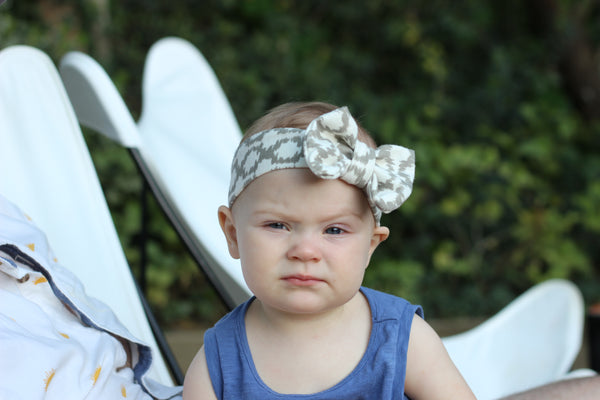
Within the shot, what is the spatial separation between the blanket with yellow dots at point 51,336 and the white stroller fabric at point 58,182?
A: 1.07 feet

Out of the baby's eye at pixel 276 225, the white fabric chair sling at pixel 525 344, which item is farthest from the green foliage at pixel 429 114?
the baby's eye at pixel 276 225

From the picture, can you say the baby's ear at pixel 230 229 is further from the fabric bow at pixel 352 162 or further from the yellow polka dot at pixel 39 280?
the yellow polka dot at pixel 39 280

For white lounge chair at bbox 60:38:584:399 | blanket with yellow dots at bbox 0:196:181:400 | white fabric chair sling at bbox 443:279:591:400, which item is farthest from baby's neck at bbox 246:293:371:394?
white fabric chair sling at bbox 443:279:591:400

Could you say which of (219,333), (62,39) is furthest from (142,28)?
(219,333)

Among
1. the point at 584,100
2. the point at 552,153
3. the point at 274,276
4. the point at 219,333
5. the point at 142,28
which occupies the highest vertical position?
the point at 142,28

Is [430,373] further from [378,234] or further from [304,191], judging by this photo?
[304,191]

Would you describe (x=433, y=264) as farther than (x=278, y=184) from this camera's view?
Yes

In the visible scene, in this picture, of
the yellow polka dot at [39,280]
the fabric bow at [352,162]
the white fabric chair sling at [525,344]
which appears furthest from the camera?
the white fabric chair sling at [525,344]

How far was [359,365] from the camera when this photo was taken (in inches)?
49.6

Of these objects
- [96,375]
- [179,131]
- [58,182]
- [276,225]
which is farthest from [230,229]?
[179,131]

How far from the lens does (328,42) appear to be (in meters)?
5.86

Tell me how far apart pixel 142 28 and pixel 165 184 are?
3172 mm

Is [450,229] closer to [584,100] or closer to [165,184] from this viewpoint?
[584,100]

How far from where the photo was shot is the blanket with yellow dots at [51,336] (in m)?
1.22
